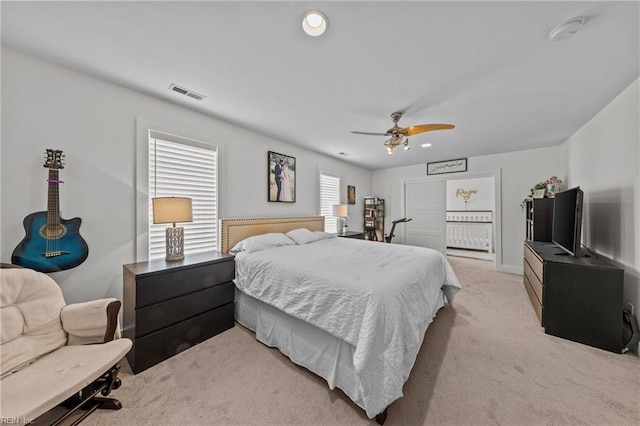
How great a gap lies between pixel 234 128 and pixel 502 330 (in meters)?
4.01

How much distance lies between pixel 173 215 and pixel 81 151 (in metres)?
0.90

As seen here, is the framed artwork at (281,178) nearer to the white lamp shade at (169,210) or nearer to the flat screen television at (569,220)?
the white lamp shade at (169,210)

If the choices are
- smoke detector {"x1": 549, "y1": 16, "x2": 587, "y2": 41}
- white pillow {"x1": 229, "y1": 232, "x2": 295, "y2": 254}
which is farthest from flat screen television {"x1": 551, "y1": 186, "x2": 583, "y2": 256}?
white pillow {"x1": 229, "y1": 232, "x2": 295, "y2": 254}

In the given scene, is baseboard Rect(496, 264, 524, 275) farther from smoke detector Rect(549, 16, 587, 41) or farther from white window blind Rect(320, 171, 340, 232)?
smoke detector Rect(549, 16, 587, 41)

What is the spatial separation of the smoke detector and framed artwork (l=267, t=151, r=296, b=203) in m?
3.13

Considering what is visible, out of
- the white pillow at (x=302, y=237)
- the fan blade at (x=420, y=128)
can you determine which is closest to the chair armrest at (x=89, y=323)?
the white pillow at (x=302, y=237)

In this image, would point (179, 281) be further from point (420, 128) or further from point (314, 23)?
point (420, 128)

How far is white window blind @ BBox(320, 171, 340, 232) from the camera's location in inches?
186

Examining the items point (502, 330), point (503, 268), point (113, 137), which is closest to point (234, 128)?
point (113, 137)

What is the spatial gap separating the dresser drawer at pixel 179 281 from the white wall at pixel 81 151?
607 mm

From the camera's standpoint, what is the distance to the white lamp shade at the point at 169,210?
6.82 feet

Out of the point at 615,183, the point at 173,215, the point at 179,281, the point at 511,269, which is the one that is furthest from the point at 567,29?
the point at 511,269

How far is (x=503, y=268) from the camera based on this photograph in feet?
14.9

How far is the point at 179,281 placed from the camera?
198 cm
